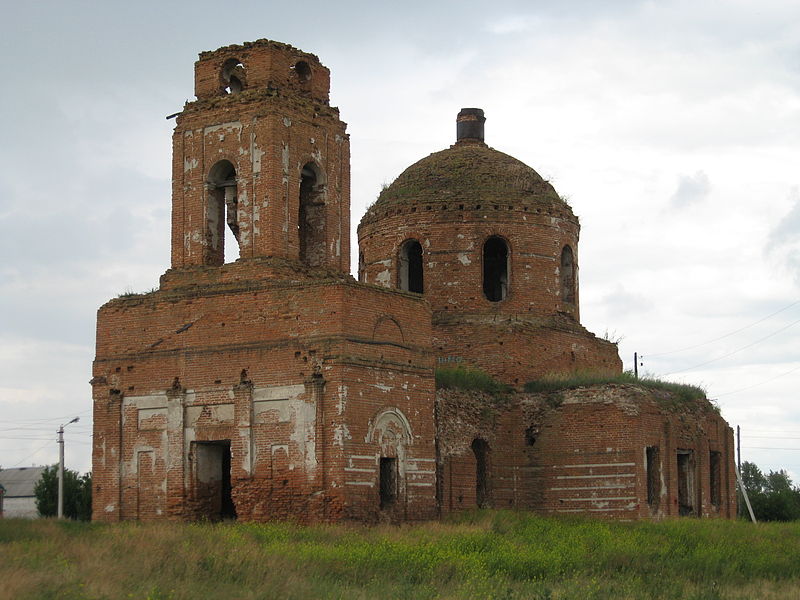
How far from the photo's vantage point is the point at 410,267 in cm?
2900

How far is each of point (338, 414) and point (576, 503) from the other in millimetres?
6083

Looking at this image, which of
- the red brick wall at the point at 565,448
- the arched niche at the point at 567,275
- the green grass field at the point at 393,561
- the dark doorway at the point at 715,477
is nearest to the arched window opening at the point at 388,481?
the green grass field at the point at 393,561

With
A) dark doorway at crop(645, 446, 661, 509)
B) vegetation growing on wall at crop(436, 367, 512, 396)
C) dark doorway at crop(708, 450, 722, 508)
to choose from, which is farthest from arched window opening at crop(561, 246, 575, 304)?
dark doorway at crop(645, 446, 661, 509)

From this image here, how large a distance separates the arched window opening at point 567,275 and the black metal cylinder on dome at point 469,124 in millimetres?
3635

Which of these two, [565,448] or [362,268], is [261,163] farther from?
[565,448]

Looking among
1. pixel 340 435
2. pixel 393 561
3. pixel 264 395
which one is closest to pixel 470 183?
pixel 264 395

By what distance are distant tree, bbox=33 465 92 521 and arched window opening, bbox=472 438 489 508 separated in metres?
19.9

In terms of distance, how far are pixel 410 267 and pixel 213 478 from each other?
327 inches

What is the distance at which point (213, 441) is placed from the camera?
72.9 ft

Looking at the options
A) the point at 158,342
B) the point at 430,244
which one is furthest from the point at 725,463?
the point at 158,342

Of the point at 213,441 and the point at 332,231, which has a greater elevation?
the point at 332,231

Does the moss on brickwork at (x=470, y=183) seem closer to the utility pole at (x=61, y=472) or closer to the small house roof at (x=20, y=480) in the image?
the utility pole at (x=61, y=472)

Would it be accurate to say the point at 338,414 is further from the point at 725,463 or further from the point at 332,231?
the point at 725,463

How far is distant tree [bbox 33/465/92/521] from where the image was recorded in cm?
4144
